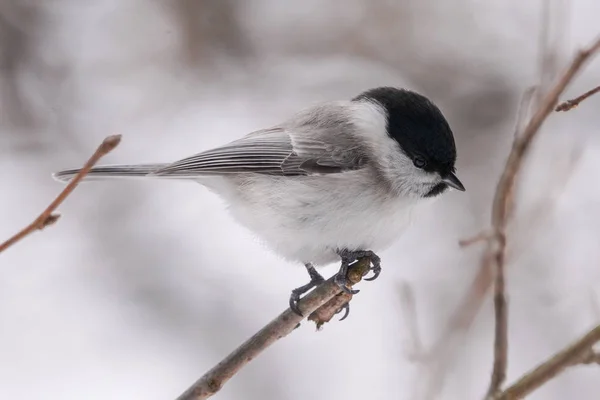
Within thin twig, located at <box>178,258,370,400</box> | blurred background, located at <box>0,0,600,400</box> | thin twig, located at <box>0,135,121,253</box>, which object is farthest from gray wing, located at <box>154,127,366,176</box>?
thin twig, located at <box>0,135,121,253</box>

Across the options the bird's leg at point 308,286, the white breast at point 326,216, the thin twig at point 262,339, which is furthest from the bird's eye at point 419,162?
the bird's leg at point 308,286

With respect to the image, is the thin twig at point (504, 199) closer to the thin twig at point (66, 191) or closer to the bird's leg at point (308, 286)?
the thin twig at point (66, 191)

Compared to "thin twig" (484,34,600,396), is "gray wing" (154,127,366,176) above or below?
above

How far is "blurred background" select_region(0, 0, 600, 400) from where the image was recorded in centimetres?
330

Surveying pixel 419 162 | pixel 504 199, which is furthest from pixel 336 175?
pixel 504 199

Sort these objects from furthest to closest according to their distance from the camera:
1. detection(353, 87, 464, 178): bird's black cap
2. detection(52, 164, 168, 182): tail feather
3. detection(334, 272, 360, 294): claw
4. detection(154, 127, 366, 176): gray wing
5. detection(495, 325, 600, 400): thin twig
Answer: detection(52, 164, 168, 182): tail feather → detection(154, 127, 366, 176): gray wing → detection(353, 87, 464, 178): bird's black cap → detection(334, 272, 360, 294): claw → detection(495, 325, 600, 400): thin twig

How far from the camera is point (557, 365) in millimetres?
1165

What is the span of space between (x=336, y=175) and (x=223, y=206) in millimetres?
617

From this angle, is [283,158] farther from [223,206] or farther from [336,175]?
[223,206]

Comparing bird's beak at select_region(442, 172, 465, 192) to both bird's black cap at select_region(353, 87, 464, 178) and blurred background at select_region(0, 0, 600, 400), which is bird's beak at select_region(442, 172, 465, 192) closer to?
bird's black cap at select_region(353, 87, 464, 178)

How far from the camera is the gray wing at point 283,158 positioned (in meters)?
2.35

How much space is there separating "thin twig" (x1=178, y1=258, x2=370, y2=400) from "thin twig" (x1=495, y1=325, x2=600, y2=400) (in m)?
0.64

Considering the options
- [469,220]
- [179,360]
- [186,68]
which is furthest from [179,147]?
[469,220]

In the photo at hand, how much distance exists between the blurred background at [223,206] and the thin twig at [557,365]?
1222 millimetres
